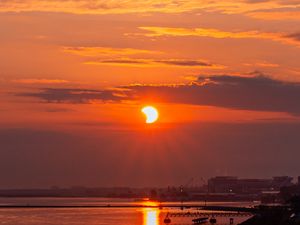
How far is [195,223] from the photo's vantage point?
8812 centimetres

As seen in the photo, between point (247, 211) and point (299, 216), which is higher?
point (247, 211)

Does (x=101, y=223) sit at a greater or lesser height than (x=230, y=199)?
lesser

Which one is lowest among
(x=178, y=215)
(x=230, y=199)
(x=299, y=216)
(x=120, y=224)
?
(x=299, y=216)

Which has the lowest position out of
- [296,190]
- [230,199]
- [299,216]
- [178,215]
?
[299,216]

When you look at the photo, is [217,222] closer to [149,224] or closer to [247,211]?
[149,224]

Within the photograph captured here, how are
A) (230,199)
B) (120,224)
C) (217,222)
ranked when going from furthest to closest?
(230,199) → (217,222) → (120,224)

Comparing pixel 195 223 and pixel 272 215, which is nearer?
pixel 272 215

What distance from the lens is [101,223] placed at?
280 feet

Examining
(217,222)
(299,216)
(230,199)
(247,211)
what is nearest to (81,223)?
(217,222)

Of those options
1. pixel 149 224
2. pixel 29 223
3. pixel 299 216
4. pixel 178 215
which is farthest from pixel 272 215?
pixel 178 215

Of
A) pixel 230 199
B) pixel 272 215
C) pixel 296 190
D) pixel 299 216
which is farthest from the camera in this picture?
pixel 230 199

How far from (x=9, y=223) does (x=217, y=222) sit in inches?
841

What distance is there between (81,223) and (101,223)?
77.3 inches

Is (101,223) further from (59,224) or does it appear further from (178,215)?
(178,215)
